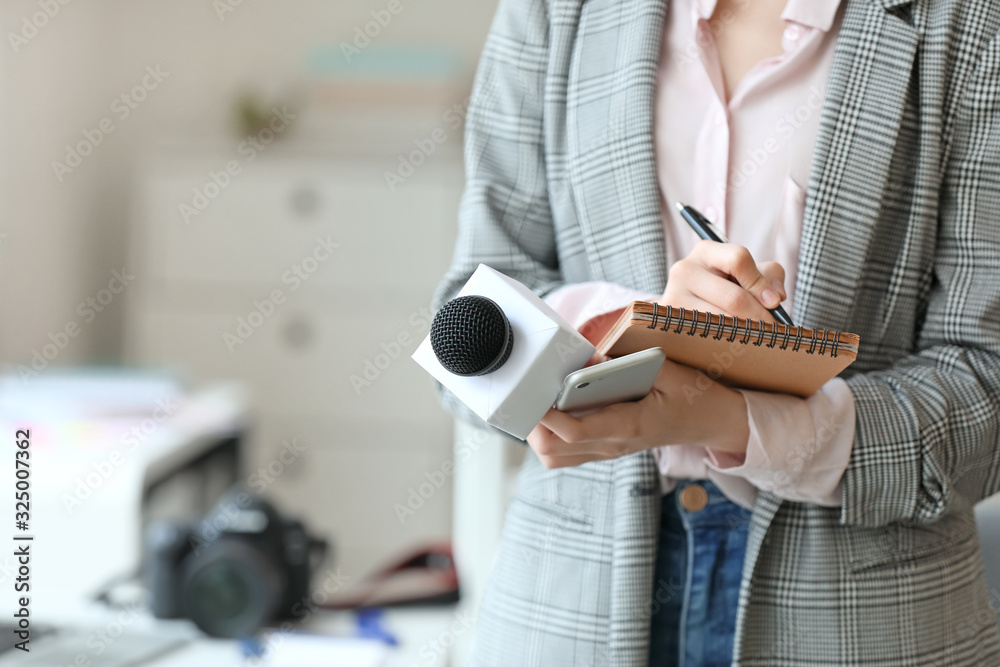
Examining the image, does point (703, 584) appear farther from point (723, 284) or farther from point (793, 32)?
point (793, 32)

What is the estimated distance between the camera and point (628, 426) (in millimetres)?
511

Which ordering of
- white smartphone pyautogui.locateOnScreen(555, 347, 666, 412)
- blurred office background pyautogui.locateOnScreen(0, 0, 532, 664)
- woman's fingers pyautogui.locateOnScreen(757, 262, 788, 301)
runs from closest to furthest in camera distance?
white smartphone pyautogui.locateOnScreen(555, 347, 666, 412) < woman's fingers pyautogui.locateOnScreen(757, 262, 788, 301) < blurred office background pyautogui.locateOnScreen(0, 0, 532, 664)

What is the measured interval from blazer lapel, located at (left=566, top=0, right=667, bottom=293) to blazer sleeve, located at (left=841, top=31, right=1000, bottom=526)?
0.60 ft

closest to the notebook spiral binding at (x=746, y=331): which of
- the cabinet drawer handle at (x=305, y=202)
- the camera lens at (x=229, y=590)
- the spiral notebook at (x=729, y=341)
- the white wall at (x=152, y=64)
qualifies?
the spiral notebook at (x=729, y=341)

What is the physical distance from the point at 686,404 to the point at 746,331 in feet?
0.26

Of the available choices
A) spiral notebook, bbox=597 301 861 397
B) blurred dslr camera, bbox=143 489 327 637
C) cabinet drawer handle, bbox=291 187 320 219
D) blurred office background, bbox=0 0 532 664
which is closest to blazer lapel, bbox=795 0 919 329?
spiral notebook, bbox=597 301 861 397

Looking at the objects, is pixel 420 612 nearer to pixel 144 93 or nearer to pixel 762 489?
pixel 762 489

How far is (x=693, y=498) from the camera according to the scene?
0.64 m

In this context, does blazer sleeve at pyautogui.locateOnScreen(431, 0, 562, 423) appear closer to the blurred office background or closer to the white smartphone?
the white smartphone

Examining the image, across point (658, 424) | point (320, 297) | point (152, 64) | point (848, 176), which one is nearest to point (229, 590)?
point (658, 424)

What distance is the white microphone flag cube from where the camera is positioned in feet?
1.50

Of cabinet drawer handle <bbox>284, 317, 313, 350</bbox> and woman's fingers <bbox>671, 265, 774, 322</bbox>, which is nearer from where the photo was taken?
woman's fingers <bbox>671, 265, 774, 322</bbox>

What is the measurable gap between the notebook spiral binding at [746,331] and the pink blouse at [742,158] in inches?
4.8

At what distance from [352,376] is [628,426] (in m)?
1.64
